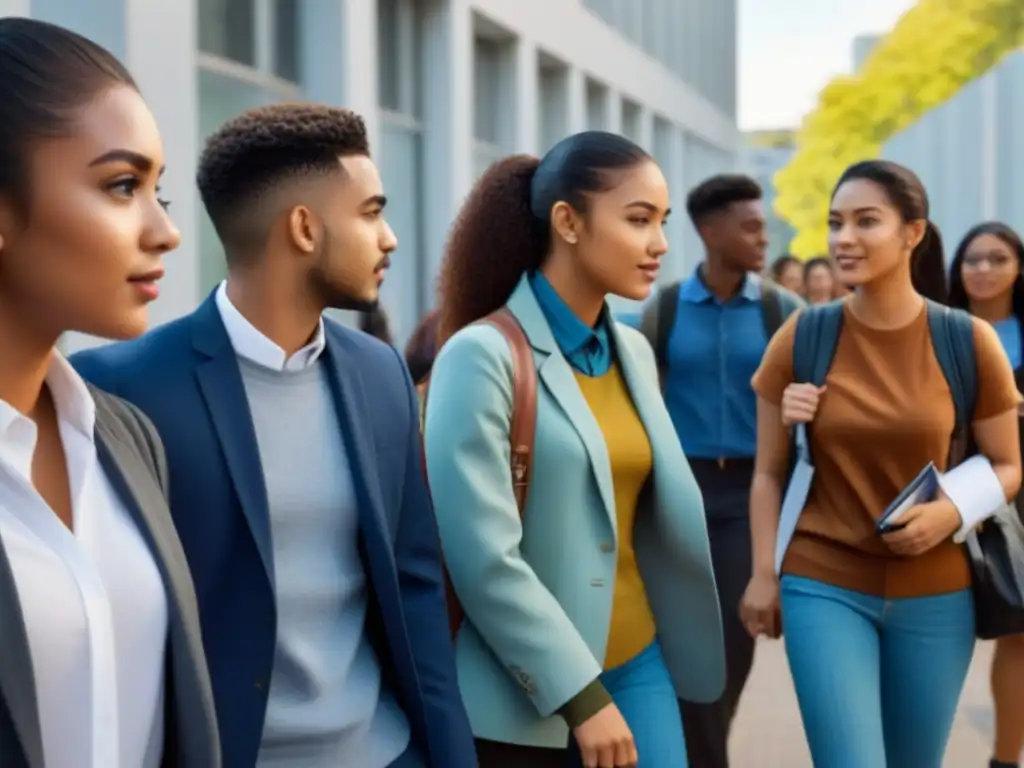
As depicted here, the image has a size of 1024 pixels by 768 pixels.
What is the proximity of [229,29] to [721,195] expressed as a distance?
5655 millimetres

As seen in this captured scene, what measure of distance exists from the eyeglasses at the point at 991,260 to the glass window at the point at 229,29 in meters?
5.72

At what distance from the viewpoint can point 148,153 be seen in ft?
6.85

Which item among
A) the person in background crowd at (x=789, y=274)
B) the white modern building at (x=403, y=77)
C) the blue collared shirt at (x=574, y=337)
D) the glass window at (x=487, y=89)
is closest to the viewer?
the blue collared shirt at (x=574, y=337)

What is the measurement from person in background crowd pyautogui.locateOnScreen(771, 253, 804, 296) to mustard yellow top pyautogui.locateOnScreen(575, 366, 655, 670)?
11.7 meters

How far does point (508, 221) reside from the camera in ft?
12.8

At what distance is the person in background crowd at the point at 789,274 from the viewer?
→ 15.2 metres

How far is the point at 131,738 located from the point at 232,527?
0.61m

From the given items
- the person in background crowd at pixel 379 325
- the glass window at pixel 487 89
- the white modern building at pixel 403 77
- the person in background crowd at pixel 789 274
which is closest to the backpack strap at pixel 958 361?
the person in background crowd at pixel 379 325

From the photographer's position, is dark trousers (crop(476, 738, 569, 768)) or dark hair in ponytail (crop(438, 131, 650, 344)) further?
dark hair in ponytail (crop(438, 131, 650, 344))

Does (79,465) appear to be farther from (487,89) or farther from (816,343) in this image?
(487,89)

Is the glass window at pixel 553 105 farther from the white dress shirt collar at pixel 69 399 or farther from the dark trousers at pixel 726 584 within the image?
the white dress shirt collar at pixel 69 399

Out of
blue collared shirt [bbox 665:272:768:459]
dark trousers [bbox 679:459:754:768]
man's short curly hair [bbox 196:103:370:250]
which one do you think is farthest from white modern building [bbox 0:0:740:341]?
man's short curly hair [bbox 196:103:370:250]

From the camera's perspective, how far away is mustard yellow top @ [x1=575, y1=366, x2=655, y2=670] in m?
3.58

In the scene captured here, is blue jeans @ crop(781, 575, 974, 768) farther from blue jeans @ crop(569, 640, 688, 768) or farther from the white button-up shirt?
the white button-up shirt
